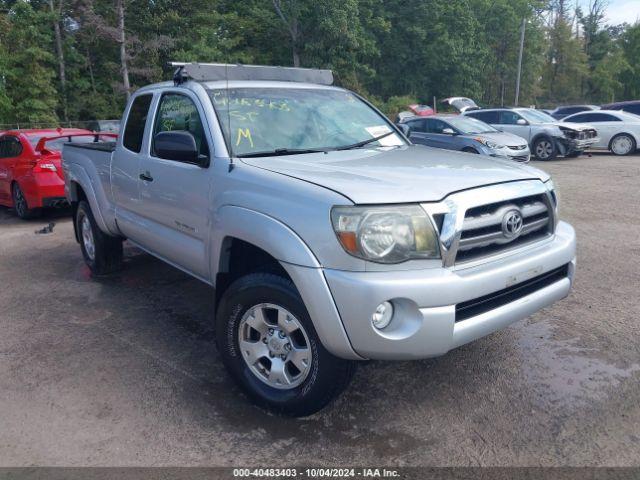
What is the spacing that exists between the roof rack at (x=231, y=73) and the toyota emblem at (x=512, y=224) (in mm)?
Answer: 2341

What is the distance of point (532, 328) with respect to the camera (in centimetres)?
446

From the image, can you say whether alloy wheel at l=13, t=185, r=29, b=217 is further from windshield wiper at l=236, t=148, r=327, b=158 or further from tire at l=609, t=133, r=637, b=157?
tire at l=609, t=133, r=637, b=157

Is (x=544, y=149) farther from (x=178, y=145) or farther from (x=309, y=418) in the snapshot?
(x=309, y=418)

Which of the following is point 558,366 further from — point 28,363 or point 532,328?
point 28,363

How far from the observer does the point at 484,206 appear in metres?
3.05

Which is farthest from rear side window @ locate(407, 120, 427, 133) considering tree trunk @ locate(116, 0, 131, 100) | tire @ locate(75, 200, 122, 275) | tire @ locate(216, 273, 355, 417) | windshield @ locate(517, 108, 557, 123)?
tree trunk @ locate(116, 0, 131, 100)

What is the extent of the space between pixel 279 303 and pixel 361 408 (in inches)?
34.0

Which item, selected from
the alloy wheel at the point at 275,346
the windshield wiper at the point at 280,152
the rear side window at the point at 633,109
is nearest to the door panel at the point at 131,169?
the windshield wiper at the point at 280,152

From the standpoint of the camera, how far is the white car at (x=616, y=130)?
18141mm

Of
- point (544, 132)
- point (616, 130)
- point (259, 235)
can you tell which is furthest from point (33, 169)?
point (616, 130)

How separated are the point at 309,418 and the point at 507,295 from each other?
1340mm

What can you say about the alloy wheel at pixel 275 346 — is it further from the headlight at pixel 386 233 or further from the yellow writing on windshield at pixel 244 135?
the yellow writing on windshield at pixel 244 135

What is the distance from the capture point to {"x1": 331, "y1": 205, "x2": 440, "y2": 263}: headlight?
9.16 feet

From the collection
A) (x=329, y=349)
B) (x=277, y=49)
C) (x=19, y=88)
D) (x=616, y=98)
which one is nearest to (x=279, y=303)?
(x=329, y=349)
